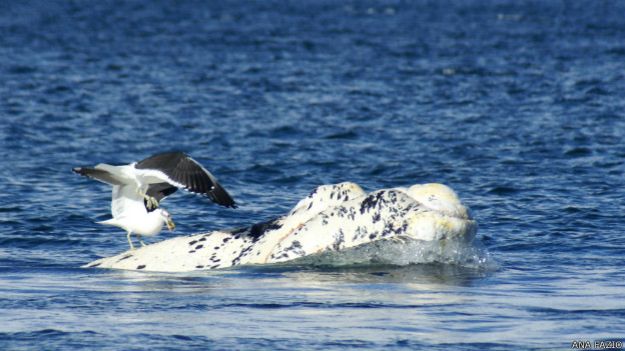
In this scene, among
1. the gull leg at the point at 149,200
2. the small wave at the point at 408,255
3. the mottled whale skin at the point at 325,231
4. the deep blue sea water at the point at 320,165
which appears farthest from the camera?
the gull leg at the point at 149,200

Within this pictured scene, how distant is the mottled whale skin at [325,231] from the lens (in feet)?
45.6

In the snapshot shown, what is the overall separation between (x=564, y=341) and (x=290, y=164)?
13054 millimetres

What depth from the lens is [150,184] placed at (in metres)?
14.7

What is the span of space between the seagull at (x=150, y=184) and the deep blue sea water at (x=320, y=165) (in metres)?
0.73

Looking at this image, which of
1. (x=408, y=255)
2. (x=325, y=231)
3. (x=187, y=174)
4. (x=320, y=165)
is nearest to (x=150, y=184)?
(x=187, y=174)

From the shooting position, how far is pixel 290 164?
77.7 ft

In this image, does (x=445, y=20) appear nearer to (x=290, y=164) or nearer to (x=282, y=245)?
(x=290, y=164)

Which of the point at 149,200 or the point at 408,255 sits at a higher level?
the point at 149,200

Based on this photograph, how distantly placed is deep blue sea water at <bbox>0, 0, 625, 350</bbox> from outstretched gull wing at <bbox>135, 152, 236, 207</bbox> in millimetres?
834

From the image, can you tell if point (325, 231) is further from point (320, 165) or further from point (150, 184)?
point (320, 165)

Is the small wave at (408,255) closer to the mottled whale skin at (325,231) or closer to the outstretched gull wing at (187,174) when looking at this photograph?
the mottled whale skin at (325,231)

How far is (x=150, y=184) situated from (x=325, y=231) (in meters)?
1.93

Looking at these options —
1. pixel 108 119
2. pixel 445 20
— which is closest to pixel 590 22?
pixel 445 20

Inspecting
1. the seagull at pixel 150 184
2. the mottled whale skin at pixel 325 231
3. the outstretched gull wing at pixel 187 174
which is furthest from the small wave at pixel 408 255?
the seagull at pixel 150 184
